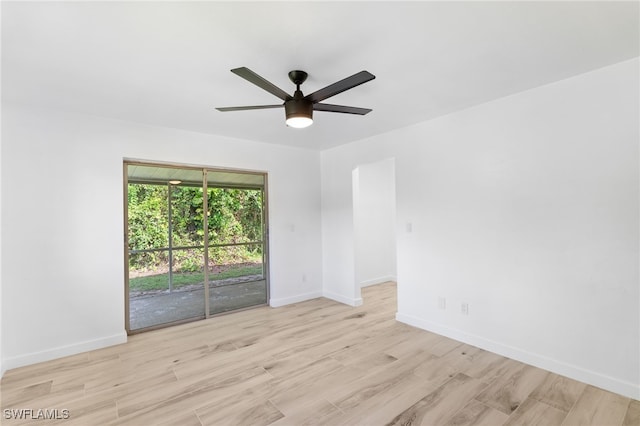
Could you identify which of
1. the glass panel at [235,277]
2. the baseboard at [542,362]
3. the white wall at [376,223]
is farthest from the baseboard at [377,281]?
the baseboard at [542,362]

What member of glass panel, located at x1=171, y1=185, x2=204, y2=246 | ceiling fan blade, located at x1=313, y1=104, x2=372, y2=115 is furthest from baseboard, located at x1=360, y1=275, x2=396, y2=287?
ceiling fan blade, located at x1=313, y1=104, x2=372, y2=115

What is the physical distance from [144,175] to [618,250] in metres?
4.87

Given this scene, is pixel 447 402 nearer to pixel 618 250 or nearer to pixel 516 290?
pixel 516 290

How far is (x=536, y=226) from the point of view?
9.08ft

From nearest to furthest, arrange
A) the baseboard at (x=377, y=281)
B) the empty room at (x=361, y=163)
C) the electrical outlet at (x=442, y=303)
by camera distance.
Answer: the empty room at (x=361, y=163) → the electrical outlet at (x=442, y=303) → the baseboard at (x=377, y=281)

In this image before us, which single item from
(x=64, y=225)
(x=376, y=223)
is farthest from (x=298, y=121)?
(x=376, y=223)

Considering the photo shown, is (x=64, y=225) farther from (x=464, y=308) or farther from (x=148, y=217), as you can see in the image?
(x=464, y=308)

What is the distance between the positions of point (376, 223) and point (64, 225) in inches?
196

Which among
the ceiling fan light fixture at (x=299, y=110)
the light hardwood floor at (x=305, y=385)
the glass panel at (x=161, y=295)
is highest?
the ceiling fan light fixture at (x=299, y=110)

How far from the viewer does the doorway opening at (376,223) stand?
5957 mm

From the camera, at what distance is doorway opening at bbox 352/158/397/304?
596 centimetres

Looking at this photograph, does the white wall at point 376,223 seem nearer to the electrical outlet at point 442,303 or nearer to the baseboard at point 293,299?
the baseboard at point 293,299

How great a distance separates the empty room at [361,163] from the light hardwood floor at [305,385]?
0.02 metres

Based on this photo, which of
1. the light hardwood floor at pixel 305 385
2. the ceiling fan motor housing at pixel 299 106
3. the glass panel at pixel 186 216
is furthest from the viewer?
the glass panel at pixel 186 216
